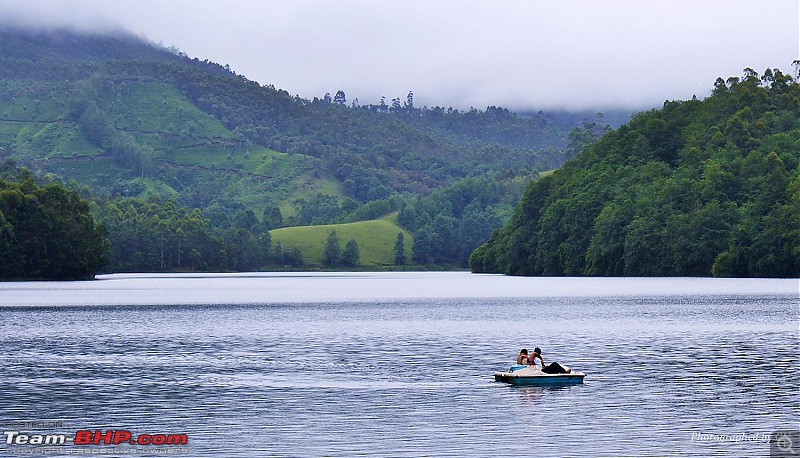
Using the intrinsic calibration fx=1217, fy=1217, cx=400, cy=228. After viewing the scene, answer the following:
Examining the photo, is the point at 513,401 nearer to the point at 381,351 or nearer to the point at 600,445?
the point at 600,445

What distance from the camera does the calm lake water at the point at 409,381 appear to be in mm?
42688

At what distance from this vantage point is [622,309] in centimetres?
12169

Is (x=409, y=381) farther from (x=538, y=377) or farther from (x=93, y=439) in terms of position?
(x=93, y=439)

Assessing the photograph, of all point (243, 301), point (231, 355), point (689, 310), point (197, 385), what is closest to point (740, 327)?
point (689, 310)

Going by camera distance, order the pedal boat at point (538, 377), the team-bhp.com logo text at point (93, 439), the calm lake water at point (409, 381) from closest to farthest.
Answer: the team-bhp.com logo text at point (93, 439)
the calm lake water at point (409, 381)
the pedal boat at point (538, 377)

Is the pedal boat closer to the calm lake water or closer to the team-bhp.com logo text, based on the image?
the calm lake water

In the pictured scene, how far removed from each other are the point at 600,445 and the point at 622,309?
82.5 metres

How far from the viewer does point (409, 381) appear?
60406mm

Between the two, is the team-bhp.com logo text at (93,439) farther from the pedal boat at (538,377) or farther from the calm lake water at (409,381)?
the pedal boat at (538,377)

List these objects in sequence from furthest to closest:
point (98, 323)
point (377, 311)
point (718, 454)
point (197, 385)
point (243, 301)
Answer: point (243, 301) → point (377, 311) → point (98, 323) → point (197, 385) → point (718, 454)

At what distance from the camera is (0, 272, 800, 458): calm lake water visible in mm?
42688

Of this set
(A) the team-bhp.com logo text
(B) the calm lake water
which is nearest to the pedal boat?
(B) the calm lake water

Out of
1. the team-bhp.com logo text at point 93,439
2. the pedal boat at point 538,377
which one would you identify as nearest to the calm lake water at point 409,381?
the pedal boat at point 538,377

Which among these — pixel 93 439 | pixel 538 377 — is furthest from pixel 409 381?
pixel 93 439
